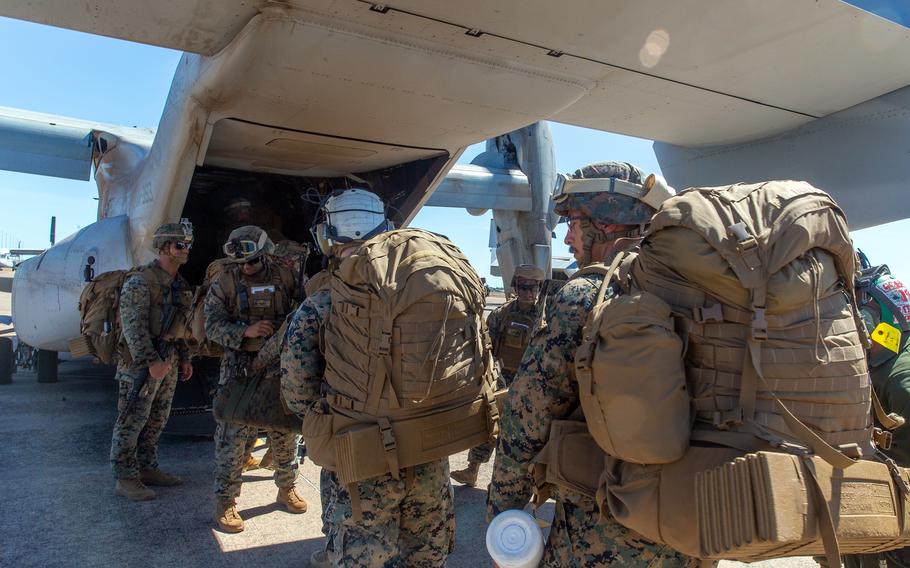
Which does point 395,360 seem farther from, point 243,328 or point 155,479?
point 155,479

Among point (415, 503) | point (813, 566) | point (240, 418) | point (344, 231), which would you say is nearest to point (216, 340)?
point (240, 418)

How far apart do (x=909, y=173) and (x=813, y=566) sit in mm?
2369

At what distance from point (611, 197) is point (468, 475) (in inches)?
129

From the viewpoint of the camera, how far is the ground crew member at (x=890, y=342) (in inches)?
99.4

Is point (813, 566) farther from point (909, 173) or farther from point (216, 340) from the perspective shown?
point (216, 340)

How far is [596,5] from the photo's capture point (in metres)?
2.83

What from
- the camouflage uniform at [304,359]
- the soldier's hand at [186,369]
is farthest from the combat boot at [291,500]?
the camouflage uniform at [304,359]

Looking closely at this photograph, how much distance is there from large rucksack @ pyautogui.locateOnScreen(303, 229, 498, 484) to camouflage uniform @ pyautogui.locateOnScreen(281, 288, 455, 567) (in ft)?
0.46

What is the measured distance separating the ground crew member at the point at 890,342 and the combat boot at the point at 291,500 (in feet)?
11.0

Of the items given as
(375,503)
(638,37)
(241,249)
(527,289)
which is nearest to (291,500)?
(241,249)

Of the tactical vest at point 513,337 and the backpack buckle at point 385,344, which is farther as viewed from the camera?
the tactical vest at point 513,337

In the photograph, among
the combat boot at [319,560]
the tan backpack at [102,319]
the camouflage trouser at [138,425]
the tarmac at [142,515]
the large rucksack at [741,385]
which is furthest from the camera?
the tan backpack at [102,319]

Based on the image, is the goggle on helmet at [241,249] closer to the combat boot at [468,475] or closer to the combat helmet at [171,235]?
the combat helmet at [171,235]

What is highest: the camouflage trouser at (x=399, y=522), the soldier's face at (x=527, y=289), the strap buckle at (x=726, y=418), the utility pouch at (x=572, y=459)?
the soldier's face at (x=527, y=289)
